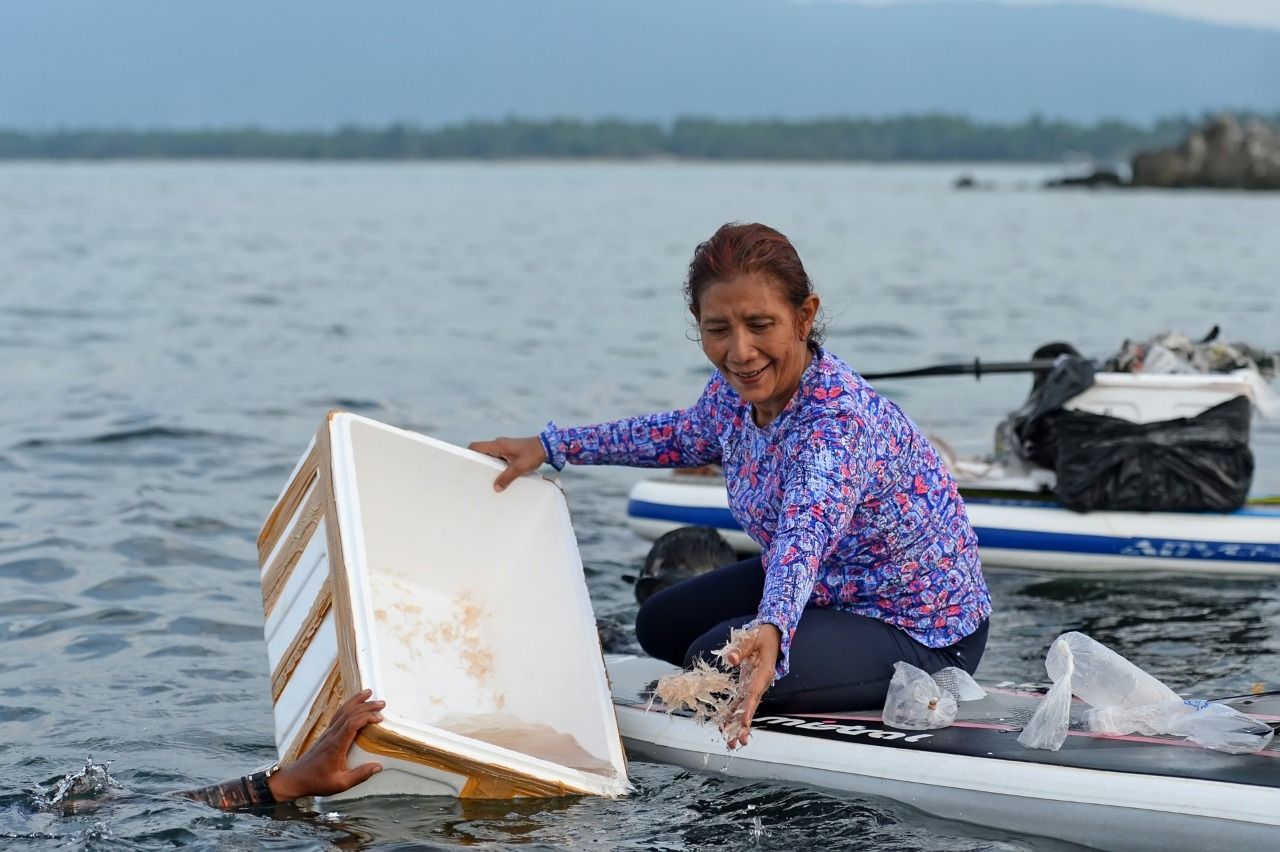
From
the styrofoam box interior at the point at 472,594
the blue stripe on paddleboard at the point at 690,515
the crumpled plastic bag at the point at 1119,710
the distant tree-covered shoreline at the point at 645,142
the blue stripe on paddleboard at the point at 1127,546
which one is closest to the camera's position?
the crumpled plastic bag at the point at 1119,710

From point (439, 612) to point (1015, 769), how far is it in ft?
7.64

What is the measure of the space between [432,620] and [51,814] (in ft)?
4.83

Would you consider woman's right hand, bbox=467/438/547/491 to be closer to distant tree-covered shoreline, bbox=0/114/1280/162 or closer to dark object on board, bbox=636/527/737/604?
dark object on board, bbox=636/527/737/604

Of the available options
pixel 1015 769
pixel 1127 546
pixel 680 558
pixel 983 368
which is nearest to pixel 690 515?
pixel 680 558

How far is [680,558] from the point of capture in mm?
7277

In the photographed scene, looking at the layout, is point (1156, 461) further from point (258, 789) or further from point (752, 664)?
point (258, 789)

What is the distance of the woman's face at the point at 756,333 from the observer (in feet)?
13.5

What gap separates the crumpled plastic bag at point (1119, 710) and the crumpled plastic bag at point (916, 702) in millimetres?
241

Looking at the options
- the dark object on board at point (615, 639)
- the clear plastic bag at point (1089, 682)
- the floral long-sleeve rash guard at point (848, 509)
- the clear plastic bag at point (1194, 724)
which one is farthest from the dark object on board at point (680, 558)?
the clear plastic bag at point (1194, 724)

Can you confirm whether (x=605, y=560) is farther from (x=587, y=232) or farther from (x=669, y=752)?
(x=587, y=232)

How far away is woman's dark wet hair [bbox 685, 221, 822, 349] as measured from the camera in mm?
4086

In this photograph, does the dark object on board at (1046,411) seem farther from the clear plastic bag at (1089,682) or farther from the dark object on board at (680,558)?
the clear plastic bag at (1089,682)

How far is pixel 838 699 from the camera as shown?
15.0 ft

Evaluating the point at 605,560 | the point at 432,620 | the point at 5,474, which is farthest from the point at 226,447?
the point at 432,620
